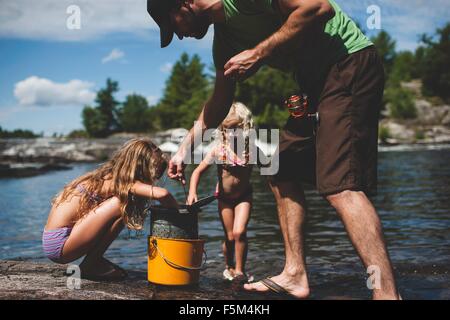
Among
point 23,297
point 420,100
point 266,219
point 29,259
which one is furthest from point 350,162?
point 420,100

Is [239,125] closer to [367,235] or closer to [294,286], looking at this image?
[294,286]

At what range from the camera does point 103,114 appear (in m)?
95.8

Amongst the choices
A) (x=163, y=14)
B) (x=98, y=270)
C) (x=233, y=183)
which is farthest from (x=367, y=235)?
(x=233, y=183)

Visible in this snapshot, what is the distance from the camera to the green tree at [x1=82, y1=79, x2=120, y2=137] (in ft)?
310

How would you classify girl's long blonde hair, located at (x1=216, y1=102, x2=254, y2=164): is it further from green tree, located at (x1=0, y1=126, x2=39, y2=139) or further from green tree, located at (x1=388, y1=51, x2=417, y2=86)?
green tree, located at (x1=388, y1=51, x2=417, y2=86)

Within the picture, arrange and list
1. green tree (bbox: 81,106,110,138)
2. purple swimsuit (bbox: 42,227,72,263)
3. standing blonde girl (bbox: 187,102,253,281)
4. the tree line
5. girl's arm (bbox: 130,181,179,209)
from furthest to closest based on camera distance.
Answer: green tree (bbox: 81,106,110,138)
the tree line
standing blonde girl (bbox: 187,102,253,281)
purple swimsuit (bbox: 42,227,72,263)
girl's arm (bbox: 130,181,179,209)

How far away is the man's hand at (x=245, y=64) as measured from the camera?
3266 millimetres

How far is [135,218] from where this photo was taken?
167 inches

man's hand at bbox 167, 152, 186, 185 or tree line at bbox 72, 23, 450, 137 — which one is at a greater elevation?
tree line at bbox 72, 23, 450, 137

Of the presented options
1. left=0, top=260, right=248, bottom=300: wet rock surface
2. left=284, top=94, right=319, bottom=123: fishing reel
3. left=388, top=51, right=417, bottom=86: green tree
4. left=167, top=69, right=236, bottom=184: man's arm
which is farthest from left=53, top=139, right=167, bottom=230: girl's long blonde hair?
left=388, top=51, right=417, bottom=86: green tree

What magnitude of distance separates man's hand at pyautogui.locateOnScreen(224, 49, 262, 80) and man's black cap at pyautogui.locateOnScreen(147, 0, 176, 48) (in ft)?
2.01

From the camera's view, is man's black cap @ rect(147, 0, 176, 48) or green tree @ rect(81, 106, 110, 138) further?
green tree @ rect(81, 106, 110, 138)

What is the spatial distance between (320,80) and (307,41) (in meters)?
0.26
